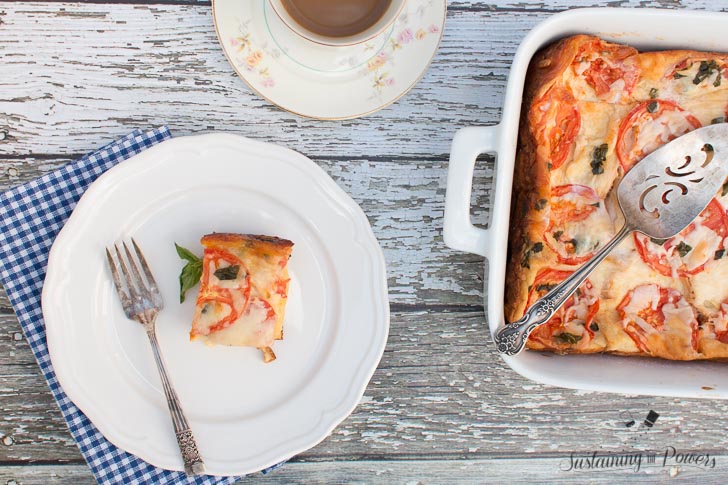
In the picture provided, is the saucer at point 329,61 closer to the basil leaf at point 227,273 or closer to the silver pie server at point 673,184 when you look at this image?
the basil leaf at point 227,273

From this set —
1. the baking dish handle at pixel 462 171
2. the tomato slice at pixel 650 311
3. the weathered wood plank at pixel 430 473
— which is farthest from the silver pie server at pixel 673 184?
the weathered wood plank at pixel 430 473

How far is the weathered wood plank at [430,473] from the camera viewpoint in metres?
1.68

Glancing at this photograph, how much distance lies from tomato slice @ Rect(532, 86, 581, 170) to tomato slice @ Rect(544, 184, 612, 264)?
0.08 m

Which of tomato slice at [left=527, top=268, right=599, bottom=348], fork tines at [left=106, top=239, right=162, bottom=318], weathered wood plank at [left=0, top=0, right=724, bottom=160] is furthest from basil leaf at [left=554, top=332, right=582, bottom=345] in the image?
fork tines at [left=106, top=239, right=162, bottom=318]

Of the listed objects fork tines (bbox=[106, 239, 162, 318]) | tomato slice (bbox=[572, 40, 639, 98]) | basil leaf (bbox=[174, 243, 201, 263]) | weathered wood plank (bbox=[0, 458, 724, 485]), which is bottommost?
weathered wood plank (bbox=[0, 458, 724, 485])

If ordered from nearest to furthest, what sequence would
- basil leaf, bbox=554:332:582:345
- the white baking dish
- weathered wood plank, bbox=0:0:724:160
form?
the white baking dish → basil leaf, bbox=554:332:582:345 → weathered wood plank, bbox=0:0:724:160

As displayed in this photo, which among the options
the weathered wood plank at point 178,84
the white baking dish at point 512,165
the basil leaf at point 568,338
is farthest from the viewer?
the weathered wood plank at point 178,84

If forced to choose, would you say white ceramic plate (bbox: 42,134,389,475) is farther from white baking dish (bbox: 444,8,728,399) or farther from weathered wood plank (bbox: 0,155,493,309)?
white baking dish (bbox: 444,8,728,399)

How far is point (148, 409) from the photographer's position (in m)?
1.54

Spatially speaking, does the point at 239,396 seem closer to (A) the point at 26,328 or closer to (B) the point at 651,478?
(A) the point at 26,328

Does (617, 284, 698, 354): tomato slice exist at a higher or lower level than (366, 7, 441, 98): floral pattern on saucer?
lower

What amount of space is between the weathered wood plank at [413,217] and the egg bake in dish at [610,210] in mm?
217

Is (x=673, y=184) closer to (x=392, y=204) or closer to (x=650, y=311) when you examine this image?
(x=650, y=311)

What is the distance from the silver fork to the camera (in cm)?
150
